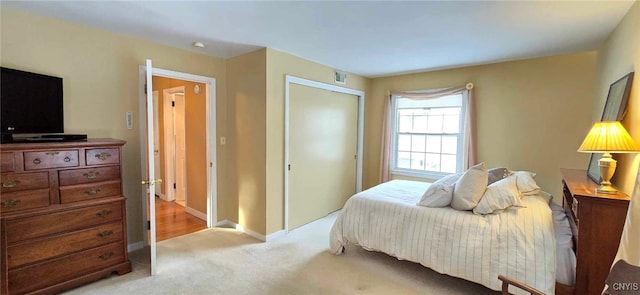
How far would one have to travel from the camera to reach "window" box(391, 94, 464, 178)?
4.16 metres

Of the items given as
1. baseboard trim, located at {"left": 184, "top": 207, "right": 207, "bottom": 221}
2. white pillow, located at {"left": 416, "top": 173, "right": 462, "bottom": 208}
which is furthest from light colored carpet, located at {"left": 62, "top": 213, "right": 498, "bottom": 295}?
baseboard trim, located at {"left": 184, "top": 207, "right": 207, "bottom": 221}

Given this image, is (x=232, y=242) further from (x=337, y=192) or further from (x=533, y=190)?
(x=533, y=190)

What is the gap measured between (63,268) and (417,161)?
434 cm

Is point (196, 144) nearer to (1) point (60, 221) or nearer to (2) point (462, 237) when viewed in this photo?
(1) point (60, 221)

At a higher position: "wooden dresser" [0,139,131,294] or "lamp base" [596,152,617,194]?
"lamp base" [596,152,617,194]

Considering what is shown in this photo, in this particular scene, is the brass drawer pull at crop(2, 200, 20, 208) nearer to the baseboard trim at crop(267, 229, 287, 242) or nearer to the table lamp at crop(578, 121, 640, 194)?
the baseboard trim at crop(267, 229, 287, 242)

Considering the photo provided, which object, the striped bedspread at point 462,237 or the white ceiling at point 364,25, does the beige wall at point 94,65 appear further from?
the striped bedspread at point 462,237

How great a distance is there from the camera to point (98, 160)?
2.37 meters

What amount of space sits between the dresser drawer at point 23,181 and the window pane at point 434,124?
443cm

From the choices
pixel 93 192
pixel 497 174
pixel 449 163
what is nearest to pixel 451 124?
pixel 449 163

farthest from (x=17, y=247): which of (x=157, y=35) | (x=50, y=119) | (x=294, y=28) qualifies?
(x=294, y=28)

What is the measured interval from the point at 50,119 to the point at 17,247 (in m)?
1.02

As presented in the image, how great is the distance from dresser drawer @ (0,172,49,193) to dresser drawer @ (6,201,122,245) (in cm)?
22

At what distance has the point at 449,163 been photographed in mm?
4230
